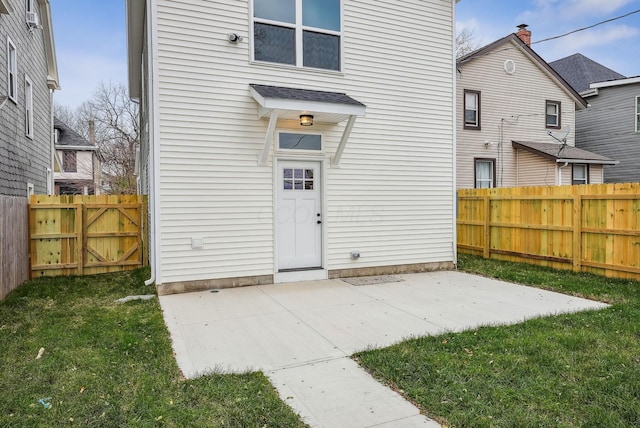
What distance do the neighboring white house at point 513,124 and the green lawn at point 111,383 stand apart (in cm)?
1240

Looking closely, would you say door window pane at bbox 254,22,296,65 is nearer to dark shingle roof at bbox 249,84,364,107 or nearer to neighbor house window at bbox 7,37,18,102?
dark shingle roof at bbox 249,84,364,107

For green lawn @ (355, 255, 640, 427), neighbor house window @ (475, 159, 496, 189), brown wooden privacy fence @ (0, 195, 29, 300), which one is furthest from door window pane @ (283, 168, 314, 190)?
neighbor house window @ (475, 159, 496, 189)

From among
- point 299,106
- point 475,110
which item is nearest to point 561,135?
point 475,110

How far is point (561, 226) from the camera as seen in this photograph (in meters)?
7.95

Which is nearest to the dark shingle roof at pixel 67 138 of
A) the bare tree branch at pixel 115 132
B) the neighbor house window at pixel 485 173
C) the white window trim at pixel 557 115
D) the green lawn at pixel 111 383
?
the bare tree branch at pixel 115 132

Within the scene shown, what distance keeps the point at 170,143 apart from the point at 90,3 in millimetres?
33610

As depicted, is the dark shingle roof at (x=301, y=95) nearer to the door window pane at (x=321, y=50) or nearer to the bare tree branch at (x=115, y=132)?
the door window pane at (x=321, y=50)

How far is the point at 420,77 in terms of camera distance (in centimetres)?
799

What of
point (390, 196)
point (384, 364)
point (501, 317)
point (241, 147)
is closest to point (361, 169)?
point (390, 196)

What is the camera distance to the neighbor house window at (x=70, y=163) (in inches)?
1030

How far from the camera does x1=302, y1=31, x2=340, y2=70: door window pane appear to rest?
23.3 ft

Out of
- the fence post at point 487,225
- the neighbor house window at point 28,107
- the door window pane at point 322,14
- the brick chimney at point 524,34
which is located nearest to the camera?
the door window pane at point 322,14

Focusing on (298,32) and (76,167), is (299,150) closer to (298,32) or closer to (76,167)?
(298,32)

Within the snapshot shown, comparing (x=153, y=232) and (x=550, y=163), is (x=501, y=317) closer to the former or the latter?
(x=153, y=232)
